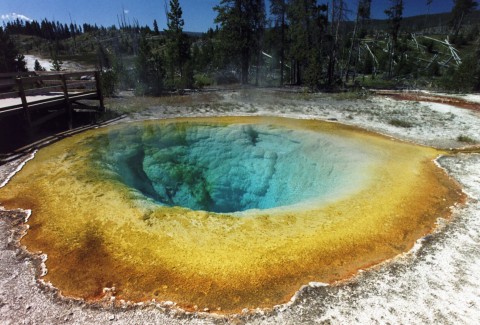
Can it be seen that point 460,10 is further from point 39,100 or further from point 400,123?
point 39,100

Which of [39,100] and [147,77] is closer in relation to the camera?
[39,100]

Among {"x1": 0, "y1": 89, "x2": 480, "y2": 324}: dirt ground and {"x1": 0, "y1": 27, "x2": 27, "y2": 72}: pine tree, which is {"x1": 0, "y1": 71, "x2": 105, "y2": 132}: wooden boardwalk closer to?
{"x1": 0, "y1": 89, "x2": 480, "y2": 324}: dirt ground

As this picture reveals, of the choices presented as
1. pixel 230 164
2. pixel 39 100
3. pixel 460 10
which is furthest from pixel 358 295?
pixel 460 10

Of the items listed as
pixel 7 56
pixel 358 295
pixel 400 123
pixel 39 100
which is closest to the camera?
pixel 358 295

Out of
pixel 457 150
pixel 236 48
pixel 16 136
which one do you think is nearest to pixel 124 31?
pixel 236 48

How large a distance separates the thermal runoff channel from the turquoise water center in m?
0.05

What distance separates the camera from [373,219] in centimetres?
655

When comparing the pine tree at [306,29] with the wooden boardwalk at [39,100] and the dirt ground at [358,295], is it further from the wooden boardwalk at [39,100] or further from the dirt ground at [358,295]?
the dirt ground at [358,295]

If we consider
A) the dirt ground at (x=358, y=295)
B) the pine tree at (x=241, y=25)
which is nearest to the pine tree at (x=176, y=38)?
the pine tree at (x=241, y=25)

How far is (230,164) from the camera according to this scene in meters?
11.9

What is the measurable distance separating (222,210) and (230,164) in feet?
7.53

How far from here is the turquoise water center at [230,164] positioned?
9641mm

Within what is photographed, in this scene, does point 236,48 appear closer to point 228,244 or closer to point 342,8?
point 342,8

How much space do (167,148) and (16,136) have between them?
590 cm
